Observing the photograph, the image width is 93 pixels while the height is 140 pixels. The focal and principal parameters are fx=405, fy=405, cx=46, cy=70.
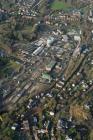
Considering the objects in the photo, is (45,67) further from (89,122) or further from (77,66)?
(89,122)

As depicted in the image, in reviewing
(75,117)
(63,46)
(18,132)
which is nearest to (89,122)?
(75,117)

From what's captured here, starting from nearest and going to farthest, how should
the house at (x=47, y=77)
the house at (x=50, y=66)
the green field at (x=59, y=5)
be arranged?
the house at (x=47, y=77), the house at (x=50, y=66), the green field at (x=59, y=5)

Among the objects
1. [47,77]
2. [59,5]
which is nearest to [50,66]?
[47,77]

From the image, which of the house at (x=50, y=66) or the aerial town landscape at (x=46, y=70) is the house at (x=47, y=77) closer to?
the aerial town landscape at (x=46, y=70)

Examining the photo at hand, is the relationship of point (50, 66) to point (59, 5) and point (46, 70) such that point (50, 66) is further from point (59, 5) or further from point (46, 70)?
point (59, 5)

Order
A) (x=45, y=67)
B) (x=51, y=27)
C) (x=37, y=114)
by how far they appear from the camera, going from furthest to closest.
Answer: (x=51, y=27) < (x=45, y=67) < (x=37, y=114)

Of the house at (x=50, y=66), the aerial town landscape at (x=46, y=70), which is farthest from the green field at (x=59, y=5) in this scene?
the house at (x=50, y=66)

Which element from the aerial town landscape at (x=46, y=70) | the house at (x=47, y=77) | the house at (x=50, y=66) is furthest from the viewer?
the house at (x=50, y=66)
